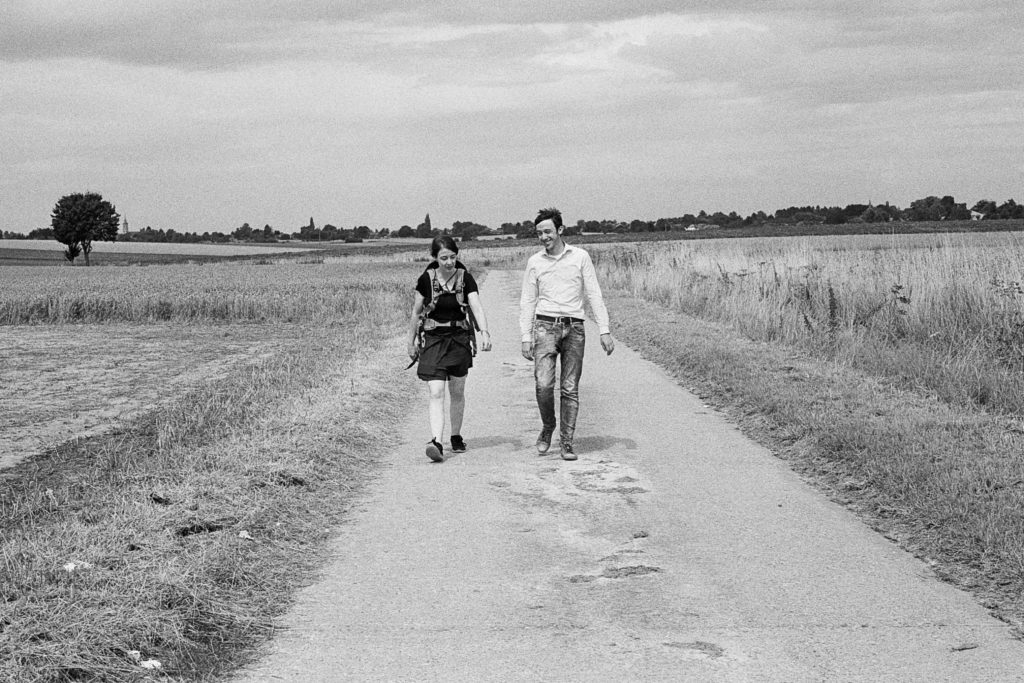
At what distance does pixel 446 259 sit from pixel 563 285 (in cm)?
105

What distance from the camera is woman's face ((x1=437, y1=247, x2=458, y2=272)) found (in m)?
9.65

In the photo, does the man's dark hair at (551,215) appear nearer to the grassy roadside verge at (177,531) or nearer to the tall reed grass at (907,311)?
the grassy roadside verge at (177,531)

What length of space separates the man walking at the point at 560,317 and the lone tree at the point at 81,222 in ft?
393

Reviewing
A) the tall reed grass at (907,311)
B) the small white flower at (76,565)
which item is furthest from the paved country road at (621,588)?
the tall reed grass at (907,311)

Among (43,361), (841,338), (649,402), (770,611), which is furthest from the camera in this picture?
(43,361)

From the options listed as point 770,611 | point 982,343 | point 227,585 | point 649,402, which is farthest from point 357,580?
point 982,343

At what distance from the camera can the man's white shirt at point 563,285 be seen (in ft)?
32.0

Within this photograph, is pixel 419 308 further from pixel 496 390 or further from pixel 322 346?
pixel 322 346

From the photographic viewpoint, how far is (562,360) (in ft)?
32.6

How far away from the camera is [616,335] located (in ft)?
72.9

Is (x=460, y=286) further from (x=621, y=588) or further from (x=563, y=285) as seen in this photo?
(x=621, y=588)

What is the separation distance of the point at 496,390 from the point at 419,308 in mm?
4396

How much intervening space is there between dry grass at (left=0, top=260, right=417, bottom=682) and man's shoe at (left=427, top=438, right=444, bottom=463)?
0.54 m

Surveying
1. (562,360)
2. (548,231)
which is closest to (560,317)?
(562,360)
